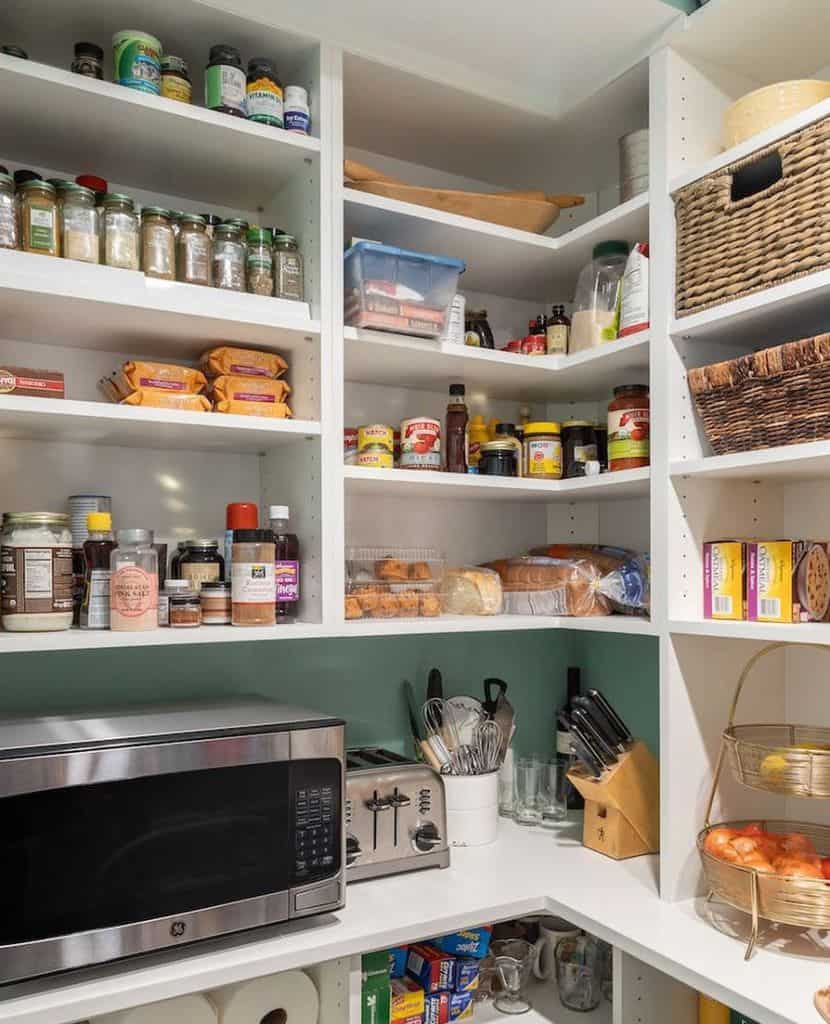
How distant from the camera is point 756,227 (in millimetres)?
Answer: 1440

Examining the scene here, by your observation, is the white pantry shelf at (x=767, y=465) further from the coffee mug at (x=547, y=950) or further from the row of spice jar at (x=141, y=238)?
the coffee mug at (x=547, y=950)

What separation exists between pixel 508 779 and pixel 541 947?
1.27ft

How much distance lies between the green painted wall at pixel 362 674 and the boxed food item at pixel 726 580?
1.66 feet

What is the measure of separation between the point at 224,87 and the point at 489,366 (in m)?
0.75

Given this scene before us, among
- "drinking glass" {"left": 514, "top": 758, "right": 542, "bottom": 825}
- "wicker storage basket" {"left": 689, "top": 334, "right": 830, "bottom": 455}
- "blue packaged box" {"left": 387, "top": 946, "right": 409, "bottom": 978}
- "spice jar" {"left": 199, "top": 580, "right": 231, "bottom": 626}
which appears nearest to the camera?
"wicker storage basket" {"left": 689, "top": 334, "right": 830, "bottom": 455}

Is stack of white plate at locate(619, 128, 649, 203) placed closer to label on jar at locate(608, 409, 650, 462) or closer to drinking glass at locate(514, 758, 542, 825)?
label on jar at locate(608, 409, 650, 462)

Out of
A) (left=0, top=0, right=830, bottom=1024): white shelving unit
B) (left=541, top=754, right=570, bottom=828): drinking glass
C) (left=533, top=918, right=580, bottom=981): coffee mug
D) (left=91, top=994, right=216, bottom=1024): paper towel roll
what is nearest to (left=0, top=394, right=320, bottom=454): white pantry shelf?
(left=0, top=0, right=830, bottom=1024): white shelving unit

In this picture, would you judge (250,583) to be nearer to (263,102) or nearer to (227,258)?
(227,258)

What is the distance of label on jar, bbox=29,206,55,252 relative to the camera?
55.4 inches

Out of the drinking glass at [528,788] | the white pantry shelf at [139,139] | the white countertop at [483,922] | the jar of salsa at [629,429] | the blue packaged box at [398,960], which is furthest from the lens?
the drinking glass at [528,788]

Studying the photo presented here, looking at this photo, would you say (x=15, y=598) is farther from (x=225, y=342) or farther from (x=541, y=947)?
(x=541, y=947)

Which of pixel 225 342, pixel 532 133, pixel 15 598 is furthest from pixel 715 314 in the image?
pixel 15 598

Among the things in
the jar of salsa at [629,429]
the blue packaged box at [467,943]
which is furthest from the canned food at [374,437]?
the blue packaged box at [467,943]

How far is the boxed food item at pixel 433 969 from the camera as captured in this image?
159 cm
